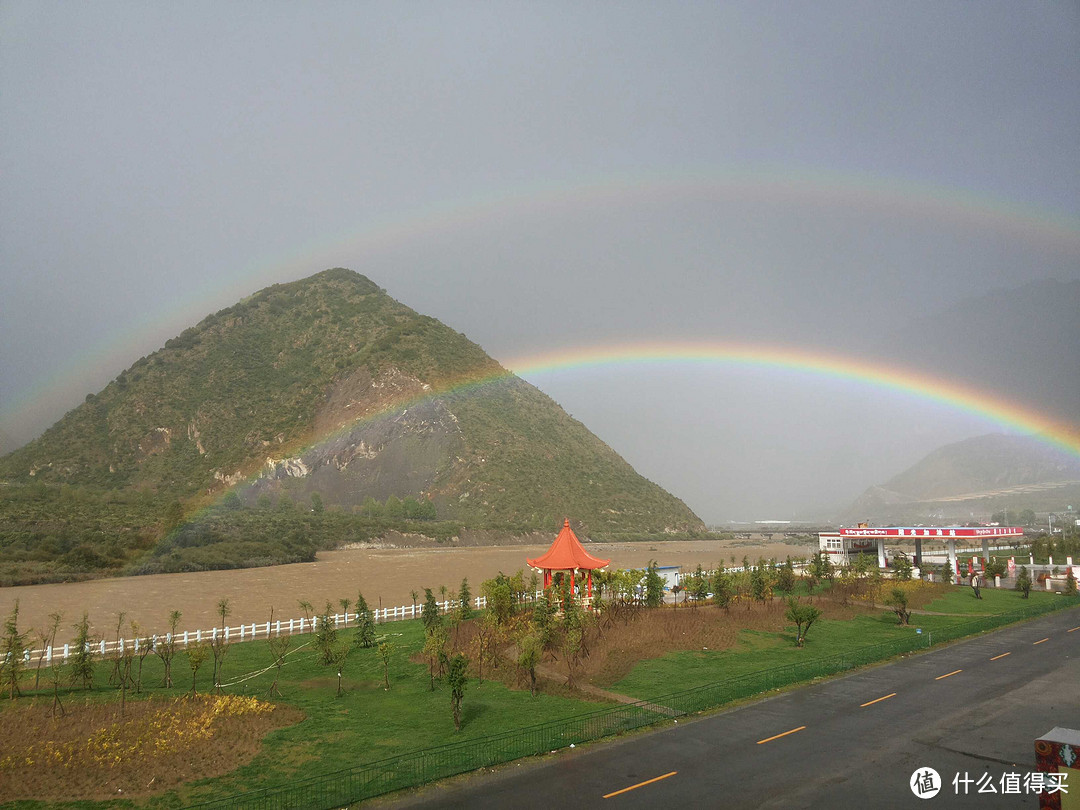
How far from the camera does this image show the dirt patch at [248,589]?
42.4 meters

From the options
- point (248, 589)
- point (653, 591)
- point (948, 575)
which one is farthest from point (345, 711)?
point (948, 575)

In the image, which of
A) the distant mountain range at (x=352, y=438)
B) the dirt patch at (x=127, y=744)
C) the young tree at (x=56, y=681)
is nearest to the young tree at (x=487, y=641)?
the dirt patch at (x=127, y=744)

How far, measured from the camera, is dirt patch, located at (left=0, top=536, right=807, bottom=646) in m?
42.4

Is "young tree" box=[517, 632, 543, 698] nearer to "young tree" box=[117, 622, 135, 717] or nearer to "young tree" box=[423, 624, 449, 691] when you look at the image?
"young tree" box=[423, 624, 449, 691]

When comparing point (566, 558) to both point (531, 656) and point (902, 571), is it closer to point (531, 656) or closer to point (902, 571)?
point (531, 656)

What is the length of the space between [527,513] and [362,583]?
224 ft

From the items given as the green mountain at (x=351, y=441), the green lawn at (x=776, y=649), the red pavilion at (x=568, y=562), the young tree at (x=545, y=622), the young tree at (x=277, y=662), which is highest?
the green mountain at (x=351, y=441)

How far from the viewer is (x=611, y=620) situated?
32.1m

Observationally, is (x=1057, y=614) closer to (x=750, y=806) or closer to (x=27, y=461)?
(x=750, y=806)

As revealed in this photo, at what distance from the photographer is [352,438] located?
14562 centimetres

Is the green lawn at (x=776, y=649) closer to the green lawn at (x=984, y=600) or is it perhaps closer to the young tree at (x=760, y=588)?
the green lawn at (x=984, y=600)

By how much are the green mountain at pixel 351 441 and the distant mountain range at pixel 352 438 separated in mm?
344

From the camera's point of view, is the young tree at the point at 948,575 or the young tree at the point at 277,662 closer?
the young tree at the point at 277,662

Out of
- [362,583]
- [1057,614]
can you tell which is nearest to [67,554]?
[362,583]
